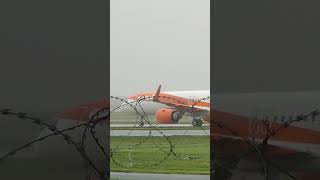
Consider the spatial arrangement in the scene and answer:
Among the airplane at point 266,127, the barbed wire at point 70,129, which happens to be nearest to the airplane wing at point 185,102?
the airplane at point 266,127

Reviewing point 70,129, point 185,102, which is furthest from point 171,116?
point 70,129

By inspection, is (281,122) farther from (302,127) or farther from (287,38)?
(287,38)

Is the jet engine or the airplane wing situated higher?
the airplane wing

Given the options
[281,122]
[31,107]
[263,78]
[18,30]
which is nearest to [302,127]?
[281,122]

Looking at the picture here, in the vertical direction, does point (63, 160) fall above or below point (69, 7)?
below

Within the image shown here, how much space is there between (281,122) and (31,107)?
119 cm

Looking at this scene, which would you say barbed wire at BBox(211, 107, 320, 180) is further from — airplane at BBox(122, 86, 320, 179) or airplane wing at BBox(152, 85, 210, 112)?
airplane wing at BBox(152, 85, 210, 112)

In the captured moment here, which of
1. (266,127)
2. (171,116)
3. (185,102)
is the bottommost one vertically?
(171,116)

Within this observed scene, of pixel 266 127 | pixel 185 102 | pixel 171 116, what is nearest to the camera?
pixel 266 127

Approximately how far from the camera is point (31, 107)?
226 cm

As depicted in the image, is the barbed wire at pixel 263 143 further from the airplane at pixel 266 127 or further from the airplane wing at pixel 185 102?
the airplane wing at pixel 185 102

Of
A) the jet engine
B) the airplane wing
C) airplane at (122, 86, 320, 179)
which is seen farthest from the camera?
the jet engine

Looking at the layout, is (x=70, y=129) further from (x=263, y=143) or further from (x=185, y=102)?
(x=185, y=102)

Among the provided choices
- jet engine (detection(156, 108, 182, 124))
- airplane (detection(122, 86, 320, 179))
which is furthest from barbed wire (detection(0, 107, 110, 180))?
jet engine (detection(156, 108, 182, 124))
